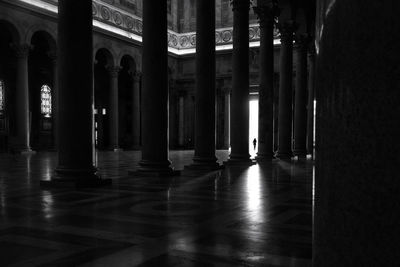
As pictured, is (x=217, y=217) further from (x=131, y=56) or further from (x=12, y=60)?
(x=131, y=56)

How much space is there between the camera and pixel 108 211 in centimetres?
733

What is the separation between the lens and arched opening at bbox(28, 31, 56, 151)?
38906 millimetres

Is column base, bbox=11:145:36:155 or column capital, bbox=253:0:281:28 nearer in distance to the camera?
column capital, bbox=253:0:281:28

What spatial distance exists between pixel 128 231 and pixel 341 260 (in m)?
4.01

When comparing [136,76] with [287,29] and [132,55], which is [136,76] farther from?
[287,29]

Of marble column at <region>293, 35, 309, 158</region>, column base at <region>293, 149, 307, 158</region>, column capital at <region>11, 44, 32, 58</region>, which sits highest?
column capital at <region>11, 44, 32, 58</region>

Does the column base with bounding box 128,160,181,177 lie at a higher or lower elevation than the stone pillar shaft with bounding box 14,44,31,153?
lower

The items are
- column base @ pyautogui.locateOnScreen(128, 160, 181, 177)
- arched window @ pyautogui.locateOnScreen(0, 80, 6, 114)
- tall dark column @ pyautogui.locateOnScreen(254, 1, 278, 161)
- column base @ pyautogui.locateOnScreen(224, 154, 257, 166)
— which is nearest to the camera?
column base @ pyautogui.locateOnScreen(128, 160, 181, 177)

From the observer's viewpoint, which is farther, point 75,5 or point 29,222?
point 75,5

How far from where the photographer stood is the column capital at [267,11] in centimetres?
2158

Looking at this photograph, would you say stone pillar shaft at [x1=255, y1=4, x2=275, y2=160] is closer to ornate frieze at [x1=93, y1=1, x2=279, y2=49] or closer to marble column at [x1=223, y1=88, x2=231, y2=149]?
ornate frieze at [x1=93, y1=1, x2=279, y2=49]

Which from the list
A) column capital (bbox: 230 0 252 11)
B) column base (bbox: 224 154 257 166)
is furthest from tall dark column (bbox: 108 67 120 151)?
column capital (bbox: 230 0 252 11)

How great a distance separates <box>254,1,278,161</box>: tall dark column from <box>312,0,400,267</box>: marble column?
20.2 meters

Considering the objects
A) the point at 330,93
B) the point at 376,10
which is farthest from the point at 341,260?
the point at 376,10
